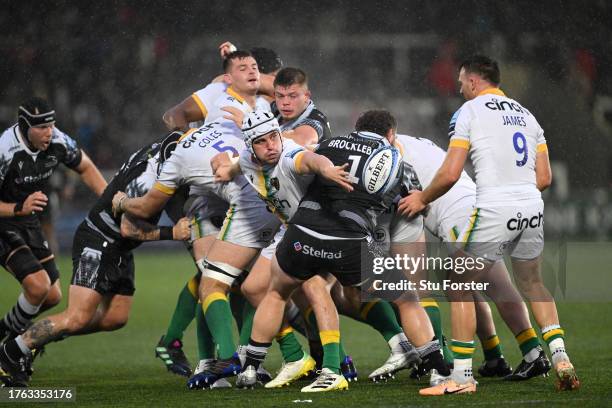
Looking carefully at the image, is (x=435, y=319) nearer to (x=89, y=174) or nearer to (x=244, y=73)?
(x=244, y=73)

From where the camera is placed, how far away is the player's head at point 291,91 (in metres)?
7.73

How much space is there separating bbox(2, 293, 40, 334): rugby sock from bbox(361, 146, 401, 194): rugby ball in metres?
3.46

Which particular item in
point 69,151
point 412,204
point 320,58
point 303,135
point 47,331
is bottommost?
point 47,331

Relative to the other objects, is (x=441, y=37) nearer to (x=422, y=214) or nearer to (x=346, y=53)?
(x=346, y=53)

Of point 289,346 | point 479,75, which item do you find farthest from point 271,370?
point 479,75

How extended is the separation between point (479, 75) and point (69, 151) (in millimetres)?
3782

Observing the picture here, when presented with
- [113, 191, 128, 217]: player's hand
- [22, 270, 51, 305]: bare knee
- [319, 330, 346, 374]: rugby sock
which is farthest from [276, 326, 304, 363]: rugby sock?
[22, 270, 51, 305]: bare knee

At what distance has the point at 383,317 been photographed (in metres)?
7.27

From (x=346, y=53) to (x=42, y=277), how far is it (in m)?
12.6

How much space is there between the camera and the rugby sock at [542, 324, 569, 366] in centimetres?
624

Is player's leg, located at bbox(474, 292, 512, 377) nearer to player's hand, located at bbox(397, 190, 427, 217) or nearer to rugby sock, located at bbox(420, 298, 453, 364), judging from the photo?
rugby sock, located at bbox(420, 298, 453, 364)

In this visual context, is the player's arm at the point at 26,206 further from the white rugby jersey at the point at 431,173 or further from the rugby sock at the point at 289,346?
the white rugby jersey at the point at 431,173

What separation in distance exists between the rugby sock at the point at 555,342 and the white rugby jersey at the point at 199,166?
213 centimetres

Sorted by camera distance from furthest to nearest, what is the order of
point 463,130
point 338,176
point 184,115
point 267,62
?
point 267,62
point 184,115
point 463,130
point 338,176
